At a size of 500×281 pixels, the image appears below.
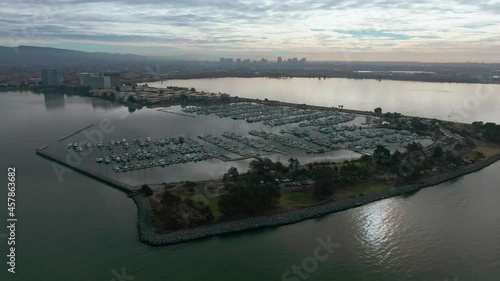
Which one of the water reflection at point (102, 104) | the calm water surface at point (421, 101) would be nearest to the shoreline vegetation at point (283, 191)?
the calm water surface at point (421, 101)

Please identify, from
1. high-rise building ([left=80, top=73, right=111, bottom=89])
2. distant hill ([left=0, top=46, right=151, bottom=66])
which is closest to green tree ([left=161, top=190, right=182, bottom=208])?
high-rise building ([left=80, top=73, right=111, bottom=89])

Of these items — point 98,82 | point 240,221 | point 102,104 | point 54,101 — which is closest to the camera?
point 240,221

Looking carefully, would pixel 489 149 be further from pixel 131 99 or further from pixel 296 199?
pixel 131 99

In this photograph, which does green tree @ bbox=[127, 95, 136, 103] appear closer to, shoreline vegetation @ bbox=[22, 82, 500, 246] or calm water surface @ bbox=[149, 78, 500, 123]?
calm water surface @ bbox=[149, 78, 500, 123]

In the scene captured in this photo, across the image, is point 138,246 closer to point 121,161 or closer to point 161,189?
point 161,189

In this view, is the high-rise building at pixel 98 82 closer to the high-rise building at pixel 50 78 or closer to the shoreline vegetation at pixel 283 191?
the high-rise building at pixel 50 78

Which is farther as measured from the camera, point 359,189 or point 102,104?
point 102,104

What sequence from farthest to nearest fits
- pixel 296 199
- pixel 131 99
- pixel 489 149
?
pixel 131 99 < pixel 489 149 < pixel 296 199

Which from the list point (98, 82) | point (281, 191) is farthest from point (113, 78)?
point (281, 191)
